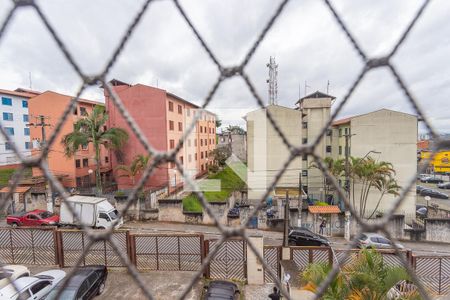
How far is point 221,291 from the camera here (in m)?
4.78

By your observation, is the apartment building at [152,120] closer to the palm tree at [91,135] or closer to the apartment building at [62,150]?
the palm tree at [91,135]

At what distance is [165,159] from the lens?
0.74 metres

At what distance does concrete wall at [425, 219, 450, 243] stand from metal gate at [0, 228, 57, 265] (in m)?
12.0

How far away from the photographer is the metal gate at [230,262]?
19.3 feet

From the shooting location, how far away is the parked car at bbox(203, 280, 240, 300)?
4652 millimetres

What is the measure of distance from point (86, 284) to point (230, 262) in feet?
9.81

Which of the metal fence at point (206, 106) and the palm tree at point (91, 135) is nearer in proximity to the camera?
the metal fence at point (206, 106)

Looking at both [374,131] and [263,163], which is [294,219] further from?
[374,131]

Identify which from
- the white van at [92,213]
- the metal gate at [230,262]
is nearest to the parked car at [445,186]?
the metal gate at [230,262]

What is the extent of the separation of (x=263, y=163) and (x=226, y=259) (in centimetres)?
818

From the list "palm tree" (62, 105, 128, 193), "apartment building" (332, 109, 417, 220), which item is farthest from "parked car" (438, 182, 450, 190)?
"palm tree" (62, 105, 128, 193)

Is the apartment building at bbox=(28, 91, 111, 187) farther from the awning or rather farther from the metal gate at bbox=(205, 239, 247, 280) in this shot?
the awning

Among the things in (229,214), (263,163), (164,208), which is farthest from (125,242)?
(263,163)

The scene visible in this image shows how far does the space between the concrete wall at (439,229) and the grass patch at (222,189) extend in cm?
826
